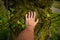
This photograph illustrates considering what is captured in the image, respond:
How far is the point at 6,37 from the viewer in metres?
2.02

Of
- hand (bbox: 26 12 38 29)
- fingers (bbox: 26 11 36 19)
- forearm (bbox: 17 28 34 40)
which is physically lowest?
forearm (bbox: 17 28 34 40)

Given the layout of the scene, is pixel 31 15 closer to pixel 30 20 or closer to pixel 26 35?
pixel 30 20

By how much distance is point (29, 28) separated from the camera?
1580 millimetres

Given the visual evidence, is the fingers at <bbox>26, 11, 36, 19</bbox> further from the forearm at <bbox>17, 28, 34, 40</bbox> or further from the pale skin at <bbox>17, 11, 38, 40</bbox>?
the forearm at <bbox>17, 28, 34, 40</bbox>

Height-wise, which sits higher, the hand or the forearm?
the hand

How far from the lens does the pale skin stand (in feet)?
5.04

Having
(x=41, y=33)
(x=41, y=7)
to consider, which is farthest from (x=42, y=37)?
(x=41, y=7)

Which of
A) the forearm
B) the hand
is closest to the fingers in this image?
the hand

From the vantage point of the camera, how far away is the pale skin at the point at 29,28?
1.53 meters

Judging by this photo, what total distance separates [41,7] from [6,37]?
583mm

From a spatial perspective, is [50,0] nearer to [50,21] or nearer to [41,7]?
[41,7]

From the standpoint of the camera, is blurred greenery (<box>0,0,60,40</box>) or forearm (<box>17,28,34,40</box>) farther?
blurred greenery (<box>0,0,60,40</box>)

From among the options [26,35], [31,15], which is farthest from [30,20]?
[26,35]

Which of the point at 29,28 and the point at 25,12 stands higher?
the point at 25,12
